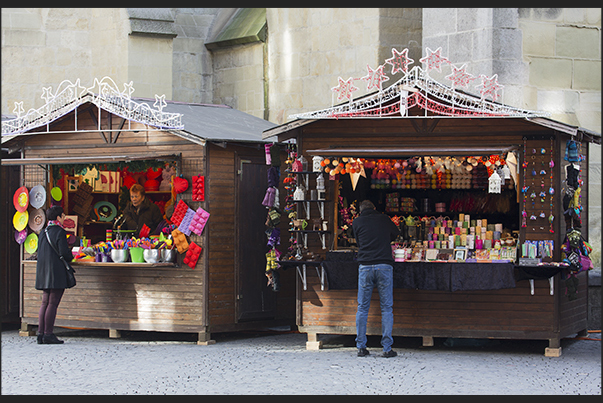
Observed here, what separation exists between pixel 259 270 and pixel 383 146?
2775 millimetres

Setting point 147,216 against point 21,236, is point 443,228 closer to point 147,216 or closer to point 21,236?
point 147,216

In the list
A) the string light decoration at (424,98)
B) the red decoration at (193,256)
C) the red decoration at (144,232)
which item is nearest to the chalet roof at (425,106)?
the string light decoration at (424,98)

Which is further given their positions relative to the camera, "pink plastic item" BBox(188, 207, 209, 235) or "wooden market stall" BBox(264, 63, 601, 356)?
"pink plastic item" BBox(188, 207, 209, 235)

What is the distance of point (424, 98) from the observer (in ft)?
33.1

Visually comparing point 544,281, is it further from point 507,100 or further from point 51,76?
point 51,76

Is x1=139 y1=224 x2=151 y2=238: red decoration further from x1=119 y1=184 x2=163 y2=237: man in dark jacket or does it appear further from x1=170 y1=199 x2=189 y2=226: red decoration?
x1=170 y1=199 x2=189 y2=226: red decoration

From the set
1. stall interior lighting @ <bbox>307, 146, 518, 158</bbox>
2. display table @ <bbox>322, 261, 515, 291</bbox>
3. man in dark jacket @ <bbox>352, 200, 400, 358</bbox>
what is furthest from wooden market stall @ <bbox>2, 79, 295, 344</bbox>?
man in dark jacket @ <bbox>352, 200, 400, 358</bbox>

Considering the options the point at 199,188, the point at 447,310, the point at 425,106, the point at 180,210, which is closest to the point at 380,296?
the point at 447,310

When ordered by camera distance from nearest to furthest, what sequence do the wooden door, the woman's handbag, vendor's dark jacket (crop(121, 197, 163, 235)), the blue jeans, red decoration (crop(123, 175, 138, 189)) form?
the blue jeans < the woman's handbag < the wooden door < vendor's dark jacket (crop(121, 197, 163, 235)) < red decoration (crop(123, 175, 138, 189))

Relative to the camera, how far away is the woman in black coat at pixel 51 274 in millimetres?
11156

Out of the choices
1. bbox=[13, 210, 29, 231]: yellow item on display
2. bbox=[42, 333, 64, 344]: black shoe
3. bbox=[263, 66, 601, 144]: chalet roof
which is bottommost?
bbox=[42, 333, 64, 344]: black shoe

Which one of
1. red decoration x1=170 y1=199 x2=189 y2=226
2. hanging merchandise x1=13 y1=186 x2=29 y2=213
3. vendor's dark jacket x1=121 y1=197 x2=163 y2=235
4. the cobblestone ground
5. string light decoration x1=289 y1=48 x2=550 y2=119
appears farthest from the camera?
vendor's dark jacket x1=121 y1=197 x2=163 y2=235

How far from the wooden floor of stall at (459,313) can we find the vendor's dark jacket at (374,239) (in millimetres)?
859

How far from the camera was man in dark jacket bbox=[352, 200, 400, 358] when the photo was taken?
993 centimetres
